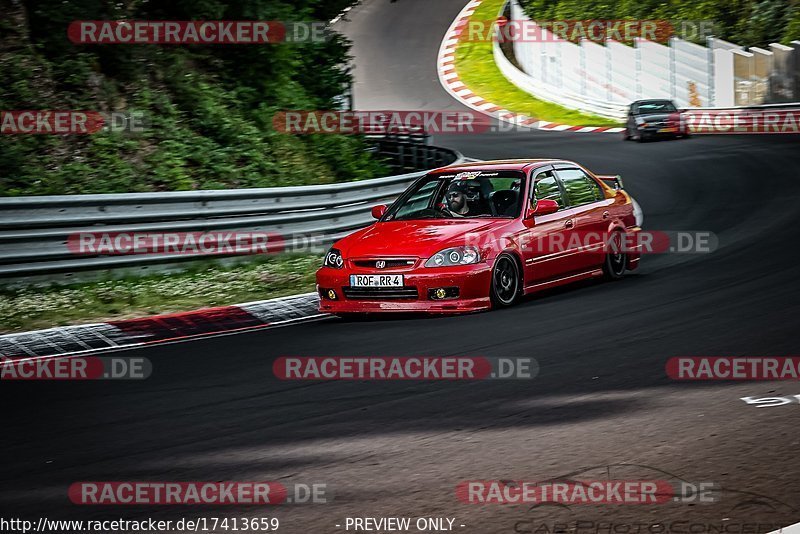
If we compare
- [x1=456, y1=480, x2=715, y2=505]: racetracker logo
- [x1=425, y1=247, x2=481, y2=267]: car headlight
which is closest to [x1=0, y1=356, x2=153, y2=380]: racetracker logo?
[x1=425, y1=247, x2=481, y2=267]: car headlight

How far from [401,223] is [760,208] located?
8.60 m

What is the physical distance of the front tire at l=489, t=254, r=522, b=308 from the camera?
10648 mm

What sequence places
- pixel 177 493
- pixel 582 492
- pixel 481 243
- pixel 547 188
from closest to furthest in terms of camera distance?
pixel 582 492
pixel 177 493
pixel 481 243
pixel 547 188

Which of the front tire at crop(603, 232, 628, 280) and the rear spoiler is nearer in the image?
the front tire at crop(603, 232, 628, 280)

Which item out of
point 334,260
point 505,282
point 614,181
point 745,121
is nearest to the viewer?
point 505,282

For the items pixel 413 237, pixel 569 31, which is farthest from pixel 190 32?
pixel 569 31

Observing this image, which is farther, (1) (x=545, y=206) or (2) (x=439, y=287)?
(1) (x=545, y=206)

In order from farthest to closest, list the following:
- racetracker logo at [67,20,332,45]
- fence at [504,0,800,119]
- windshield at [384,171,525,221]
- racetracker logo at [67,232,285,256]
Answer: fence at [504,0,800,119]
racetracker logo at [67,20,332,45]
racetracker logo at [67,232,285,256]
windshield at [384,171,525,221]

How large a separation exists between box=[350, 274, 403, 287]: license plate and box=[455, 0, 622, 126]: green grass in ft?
104

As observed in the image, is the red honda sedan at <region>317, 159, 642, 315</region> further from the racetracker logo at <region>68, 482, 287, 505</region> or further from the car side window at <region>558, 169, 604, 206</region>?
the racetracker logo at <region>68, 482, 287, 505</region>

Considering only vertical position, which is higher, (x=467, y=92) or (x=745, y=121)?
(x=467, y=92)

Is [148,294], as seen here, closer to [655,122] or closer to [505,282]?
[505,282]

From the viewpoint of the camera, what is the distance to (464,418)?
6562mm

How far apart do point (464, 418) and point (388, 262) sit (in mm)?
4157
